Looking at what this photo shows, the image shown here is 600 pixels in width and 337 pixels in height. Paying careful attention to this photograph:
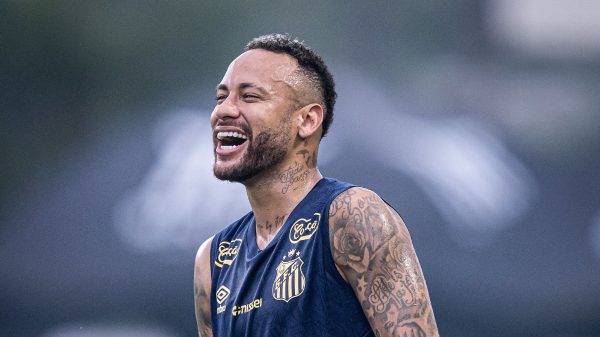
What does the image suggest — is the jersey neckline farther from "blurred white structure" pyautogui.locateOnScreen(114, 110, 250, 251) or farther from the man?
"blurred white structure" pyautogui.locateOnScreen(114, 110, 250, 251)

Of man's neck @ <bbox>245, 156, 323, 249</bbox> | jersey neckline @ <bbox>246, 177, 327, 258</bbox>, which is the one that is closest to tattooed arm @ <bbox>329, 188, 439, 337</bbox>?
jersey neckline @ <bbox>246, 177, 327, 258</bbox>

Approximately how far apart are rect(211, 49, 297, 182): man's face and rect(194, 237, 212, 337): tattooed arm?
563 millimetres

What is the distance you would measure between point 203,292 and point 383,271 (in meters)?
1.22

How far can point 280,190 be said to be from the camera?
4.33m

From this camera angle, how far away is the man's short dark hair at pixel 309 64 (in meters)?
4.54

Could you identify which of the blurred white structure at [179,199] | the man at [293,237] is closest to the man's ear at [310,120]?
the man at [293,237]

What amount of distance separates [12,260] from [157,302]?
5.53ft

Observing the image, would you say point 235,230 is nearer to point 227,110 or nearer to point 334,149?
point 227,110

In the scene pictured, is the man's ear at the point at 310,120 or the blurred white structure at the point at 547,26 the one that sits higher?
the blurred white structure at the point at 547,26

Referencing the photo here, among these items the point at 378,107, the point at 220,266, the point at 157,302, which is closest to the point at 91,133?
the point at 157,302

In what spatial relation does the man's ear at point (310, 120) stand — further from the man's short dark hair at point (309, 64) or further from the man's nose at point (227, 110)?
the man's nose at point (227, 110)

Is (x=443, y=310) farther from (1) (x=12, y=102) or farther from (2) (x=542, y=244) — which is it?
(1) (x=12, y=102)

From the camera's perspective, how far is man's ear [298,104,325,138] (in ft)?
14.4

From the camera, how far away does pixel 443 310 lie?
27.0 feet
